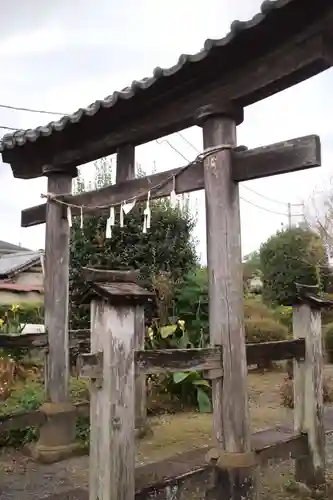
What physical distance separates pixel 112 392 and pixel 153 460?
8.02 ft

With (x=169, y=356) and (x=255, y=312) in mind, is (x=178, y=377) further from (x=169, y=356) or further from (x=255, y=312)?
(x=255, y=312)

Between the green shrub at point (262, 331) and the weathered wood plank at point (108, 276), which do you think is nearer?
the weathered wood plank at point (108, 276)

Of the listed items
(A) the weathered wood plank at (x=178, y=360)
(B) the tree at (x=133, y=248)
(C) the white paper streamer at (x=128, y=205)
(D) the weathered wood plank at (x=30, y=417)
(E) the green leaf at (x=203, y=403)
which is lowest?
(E) the green leaf at (x=203, y=403)

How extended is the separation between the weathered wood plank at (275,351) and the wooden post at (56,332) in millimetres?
2085

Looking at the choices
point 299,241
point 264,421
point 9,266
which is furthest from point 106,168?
point 9,266

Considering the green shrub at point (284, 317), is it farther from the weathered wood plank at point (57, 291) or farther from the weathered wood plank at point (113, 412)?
the weathered wood plank at point (113, 412)

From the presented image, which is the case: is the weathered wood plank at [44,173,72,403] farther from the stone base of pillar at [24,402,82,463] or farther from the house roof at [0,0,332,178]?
the house roof at [0,0,332,178]

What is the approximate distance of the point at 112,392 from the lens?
2.65 m

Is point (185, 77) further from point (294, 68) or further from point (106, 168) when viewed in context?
point (106, 168)

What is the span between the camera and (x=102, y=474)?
262 cm

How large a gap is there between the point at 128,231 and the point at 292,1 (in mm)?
6631

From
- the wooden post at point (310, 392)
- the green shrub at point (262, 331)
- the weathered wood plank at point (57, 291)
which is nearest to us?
the wooden post at point (310, 392)

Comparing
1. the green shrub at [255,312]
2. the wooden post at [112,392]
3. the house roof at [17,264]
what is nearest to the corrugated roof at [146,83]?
the wooden post at [112,392]

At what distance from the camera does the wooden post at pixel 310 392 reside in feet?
12.8
